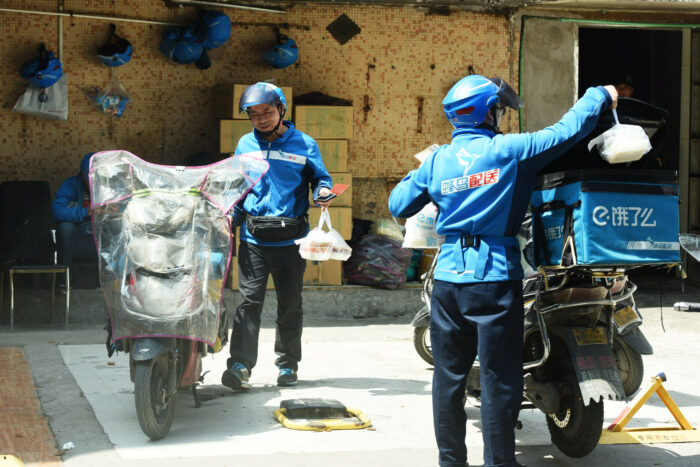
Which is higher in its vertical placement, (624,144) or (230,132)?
(230,132)

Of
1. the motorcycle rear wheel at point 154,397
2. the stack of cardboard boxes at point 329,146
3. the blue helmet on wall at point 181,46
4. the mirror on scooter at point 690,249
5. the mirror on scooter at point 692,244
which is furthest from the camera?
the stack of cardboard boxes at point 329,146

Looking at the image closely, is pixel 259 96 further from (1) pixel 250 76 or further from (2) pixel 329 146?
(1) pixel 250 76

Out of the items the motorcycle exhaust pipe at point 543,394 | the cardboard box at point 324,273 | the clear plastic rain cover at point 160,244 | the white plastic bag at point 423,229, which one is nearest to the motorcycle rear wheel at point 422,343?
the white plastic bag at point 423,229

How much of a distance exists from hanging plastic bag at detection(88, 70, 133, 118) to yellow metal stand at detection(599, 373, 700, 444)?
6.92 meters

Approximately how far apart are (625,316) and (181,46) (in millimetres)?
6351

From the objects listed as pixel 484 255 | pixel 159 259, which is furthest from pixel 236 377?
pixel 484 255

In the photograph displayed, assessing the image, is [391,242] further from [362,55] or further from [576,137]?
[576,137]

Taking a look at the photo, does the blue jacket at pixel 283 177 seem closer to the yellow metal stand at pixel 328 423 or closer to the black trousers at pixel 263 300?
the black trousers at pixel 263 300

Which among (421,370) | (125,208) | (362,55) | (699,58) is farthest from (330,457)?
(699,58)

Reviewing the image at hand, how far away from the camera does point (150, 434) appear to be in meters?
5.05

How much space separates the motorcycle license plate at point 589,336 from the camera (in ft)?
15.7

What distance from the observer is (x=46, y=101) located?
10.0 metres

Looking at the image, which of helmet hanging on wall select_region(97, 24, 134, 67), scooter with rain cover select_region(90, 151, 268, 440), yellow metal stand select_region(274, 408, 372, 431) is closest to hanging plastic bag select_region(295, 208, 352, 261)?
scooter with rain cover select_region(90, 151, 268, 440)

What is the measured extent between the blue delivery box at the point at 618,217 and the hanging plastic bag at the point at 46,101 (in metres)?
6.98
